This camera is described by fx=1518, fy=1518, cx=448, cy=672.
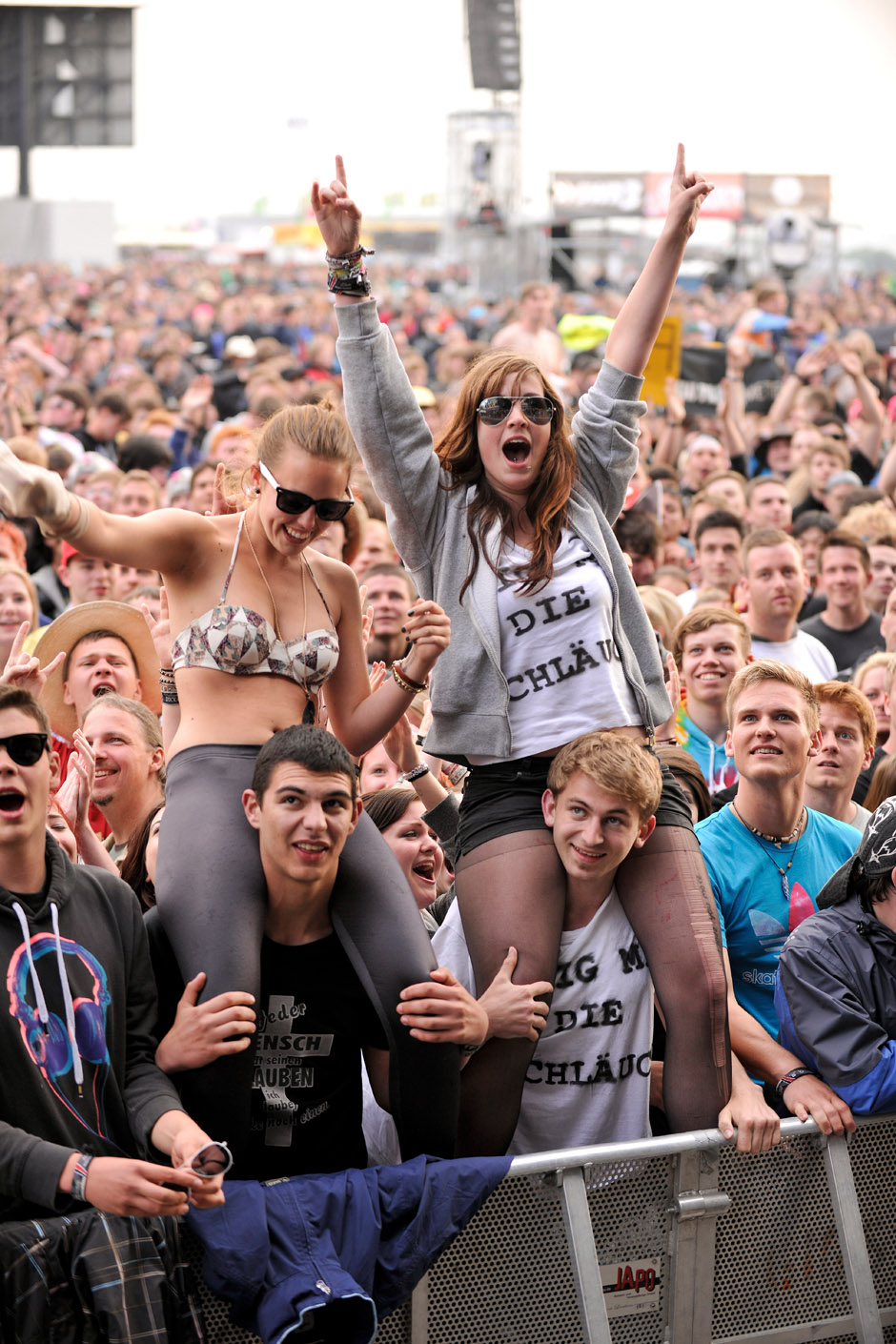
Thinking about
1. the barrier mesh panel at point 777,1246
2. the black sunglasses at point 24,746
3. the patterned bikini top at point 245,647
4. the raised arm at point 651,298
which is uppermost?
the raised arm at point 651,298

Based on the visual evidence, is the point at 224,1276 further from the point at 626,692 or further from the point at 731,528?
the point at 731,528

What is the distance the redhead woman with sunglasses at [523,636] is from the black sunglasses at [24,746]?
2.73 feet

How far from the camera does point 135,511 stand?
7.05 metres

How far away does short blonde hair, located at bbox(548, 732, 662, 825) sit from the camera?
2990mm

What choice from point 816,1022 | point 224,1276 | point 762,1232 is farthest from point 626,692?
point 224,1276

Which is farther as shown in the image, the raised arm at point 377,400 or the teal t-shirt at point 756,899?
the teal t-shirt at point 756,899

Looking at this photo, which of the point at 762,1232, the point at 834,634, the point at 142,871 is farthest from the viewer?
the point at 834,634

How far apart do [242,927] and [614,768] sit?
2.58 ft

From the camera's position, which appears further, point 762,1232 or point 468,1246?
point 762,1232

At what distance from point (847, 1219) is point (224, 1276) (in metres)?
1.27

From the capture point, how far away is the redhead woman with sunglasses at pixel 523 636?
10.0 feet

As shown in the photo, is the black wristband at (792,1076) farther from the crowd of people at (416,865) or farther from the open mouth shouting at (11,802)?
the open mouth shouting at (11,802)

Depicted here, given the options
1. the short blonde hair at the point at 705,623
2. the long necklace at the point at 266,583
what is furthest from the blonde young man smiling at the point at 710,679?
the long necklace at the point at 266,583

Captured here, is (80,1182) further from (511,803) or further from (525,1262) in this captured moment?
(511,803)
